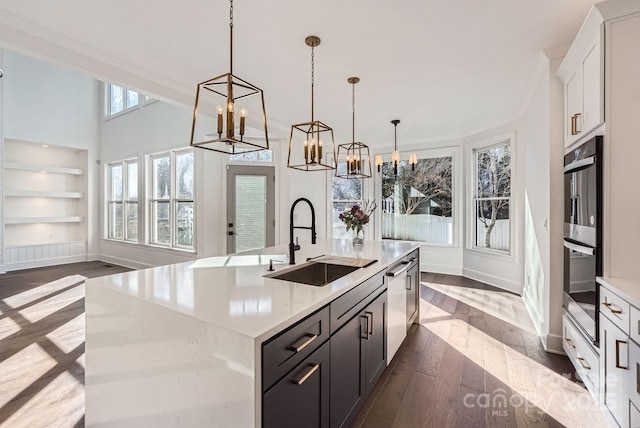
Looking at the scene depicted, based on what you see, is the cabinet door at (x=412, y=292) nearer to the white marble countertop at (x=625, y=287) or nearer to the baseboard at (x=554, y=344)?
the baseboard at (x=554, y=344)

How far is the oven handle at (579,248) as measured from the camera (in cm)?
190

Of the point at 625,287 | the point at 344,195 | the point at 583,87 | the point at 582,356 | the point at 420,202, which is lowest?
the point at 582,356

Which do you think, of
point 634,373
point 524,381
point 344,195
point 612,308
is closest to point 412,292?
point 524,381

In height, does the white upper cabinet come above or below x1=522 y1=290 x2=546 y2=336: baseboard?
above

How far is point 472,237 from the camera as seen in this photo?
5.30m

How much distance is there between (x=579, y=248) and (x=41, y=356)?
14.2 feet

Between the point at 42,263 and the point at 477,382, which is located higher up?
the point at 42,263

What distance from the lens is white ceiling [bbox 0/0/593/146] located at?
215 cm

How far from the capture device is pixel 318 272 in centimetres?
228

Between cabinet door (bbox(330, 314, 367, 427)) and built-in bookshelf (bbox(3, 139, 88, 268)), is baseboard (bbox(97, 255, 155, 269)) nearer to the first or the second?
built-in bookshelf (bbox(3, 139, 88, 268))

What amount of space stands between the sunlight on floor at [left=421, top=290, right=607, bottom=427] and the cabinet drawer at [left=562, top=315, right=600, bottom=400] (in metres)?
0.12

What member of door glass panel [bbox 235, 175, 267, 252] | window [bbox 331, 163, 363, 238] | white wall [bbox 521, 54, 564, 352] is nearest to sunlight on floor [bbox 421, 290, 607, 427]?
white wall [bbox 521, 54, 564, 352]

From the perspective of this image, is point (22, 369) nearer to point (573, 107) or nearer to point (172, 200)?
point (172, 200)

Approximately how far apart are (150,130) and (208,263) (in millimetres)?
5503
